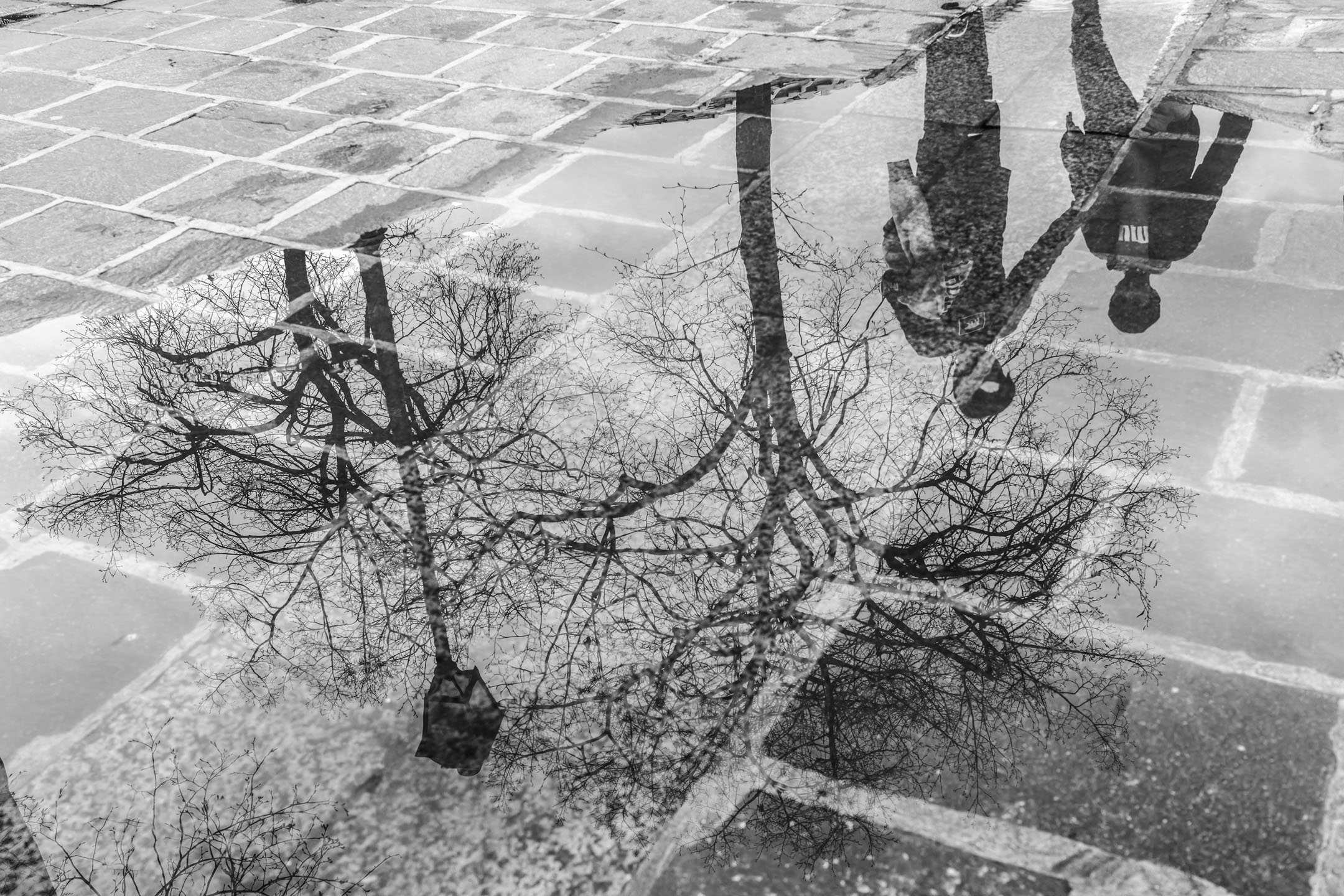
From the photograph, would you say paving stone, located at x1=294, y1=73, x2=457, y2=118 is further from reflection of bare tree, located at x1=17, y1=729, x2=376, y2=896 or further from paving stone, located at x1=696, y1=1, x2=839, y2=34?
reflection of bare tree, located at x1=17, y1=729, x2=376, y2=896

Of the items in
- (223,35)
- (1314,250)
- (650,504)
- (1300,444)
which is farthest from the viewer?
(223,35)

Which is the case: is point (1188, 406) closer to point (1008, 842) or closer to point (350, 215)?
point (1008, 842)

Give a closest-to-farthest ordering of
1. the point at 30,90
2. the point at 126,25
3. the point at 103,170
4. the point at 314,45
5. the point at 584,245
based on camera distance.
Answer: the point at 584,245 < the point at 103,170 < the point at 30,90 < the point at 314,45 < the point at 126,25

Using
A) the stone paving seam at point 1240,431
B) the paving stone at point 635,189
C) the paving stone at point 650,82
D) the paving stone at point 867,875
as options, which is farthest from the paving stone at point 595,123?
the paving stone at point 867,875

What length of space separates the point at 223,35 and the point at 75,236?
121 inches

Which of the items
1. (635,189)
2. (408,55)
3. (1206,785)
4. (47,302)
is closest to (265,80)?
(408,55)

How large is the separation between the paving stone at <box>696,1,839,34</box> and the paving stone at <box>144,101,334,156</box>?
8.18ft

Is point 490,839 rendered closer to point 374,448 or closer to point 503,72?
point 374,448

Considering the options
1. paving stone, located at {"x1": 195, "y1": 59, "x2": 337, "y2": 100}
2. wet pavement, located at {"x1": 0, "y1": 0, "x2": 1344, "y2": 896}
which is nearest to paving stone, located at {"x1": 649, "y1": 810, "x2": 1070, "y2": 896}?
wet pavement, located at {"x1": 0, "y1": 0, "x2": 1344, "y2": 896}

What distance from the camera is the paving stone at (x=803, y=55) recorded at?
6262mm

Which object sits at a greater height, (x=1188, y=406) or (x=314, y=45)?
(x=314, y=45)

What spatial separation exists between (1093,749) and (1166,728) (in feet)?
0.57

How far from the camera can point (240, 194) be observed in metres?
5.16

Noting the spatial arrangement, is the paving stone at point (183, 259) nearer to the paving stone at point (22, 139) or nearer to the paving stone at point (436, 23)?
the paving stone at point (22, 139)
